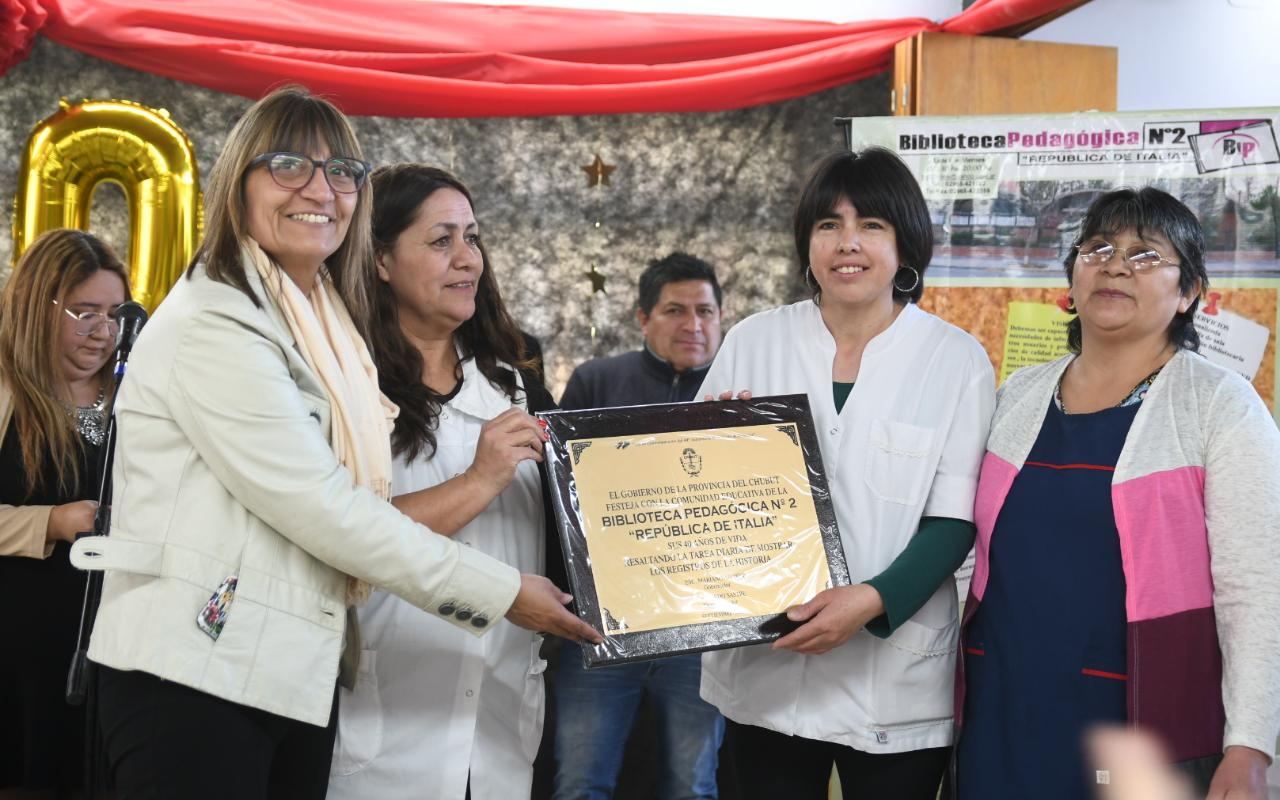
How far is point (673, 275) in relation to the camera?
165 inches

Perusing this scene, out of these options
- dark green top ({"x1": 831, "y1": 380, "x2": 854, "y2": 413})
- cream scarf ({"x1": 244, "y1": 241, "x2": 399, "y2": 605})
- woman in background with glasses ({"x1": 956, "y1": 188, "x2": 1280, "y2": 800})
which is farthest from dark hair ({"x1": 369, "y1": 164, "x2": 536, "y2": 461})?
woman in background with glasses ({"x1": 956, "y1": 188, "x2": 1280, "y2": 800})

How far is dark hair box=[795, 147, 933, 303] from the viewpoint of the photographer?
2.23m

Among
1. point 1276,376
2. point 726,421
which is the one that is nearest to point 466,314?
point 726,421

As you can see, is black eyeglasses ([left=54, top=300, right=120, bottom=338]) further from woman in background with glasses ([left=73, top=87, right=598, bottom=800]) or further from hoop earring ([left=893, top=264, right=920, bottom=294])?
hoop earring ([left=893, top=264, right=920, bottom=294])

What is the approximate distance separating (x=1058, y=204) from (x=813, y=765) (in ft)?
6.67

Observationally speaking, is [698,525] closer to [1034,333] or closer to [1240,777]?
[1240,777]

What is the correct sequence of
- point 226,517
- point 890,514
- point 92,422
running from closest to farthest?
1. point 226,517
2. point 890,514
3. point 92,422

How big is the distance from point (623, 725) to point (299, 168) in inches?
83.5

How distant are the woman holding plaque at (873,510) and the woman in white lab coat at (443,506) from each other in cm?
44

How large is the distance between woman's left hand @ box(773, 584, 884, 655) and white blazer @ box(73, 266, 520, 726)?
0.74m

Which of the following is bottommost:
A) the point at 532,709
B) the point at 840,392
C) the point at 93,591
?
the point at 532,709

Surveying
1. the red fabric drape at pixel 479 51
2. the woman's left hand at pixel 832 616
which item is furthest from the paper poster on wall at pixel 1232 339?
Result: the woman's left hand at pixel 832 616

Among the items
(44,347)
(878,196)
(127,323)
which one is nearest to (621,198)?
(44,347)

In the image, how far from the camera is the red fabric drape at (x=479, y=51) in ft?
13.9
